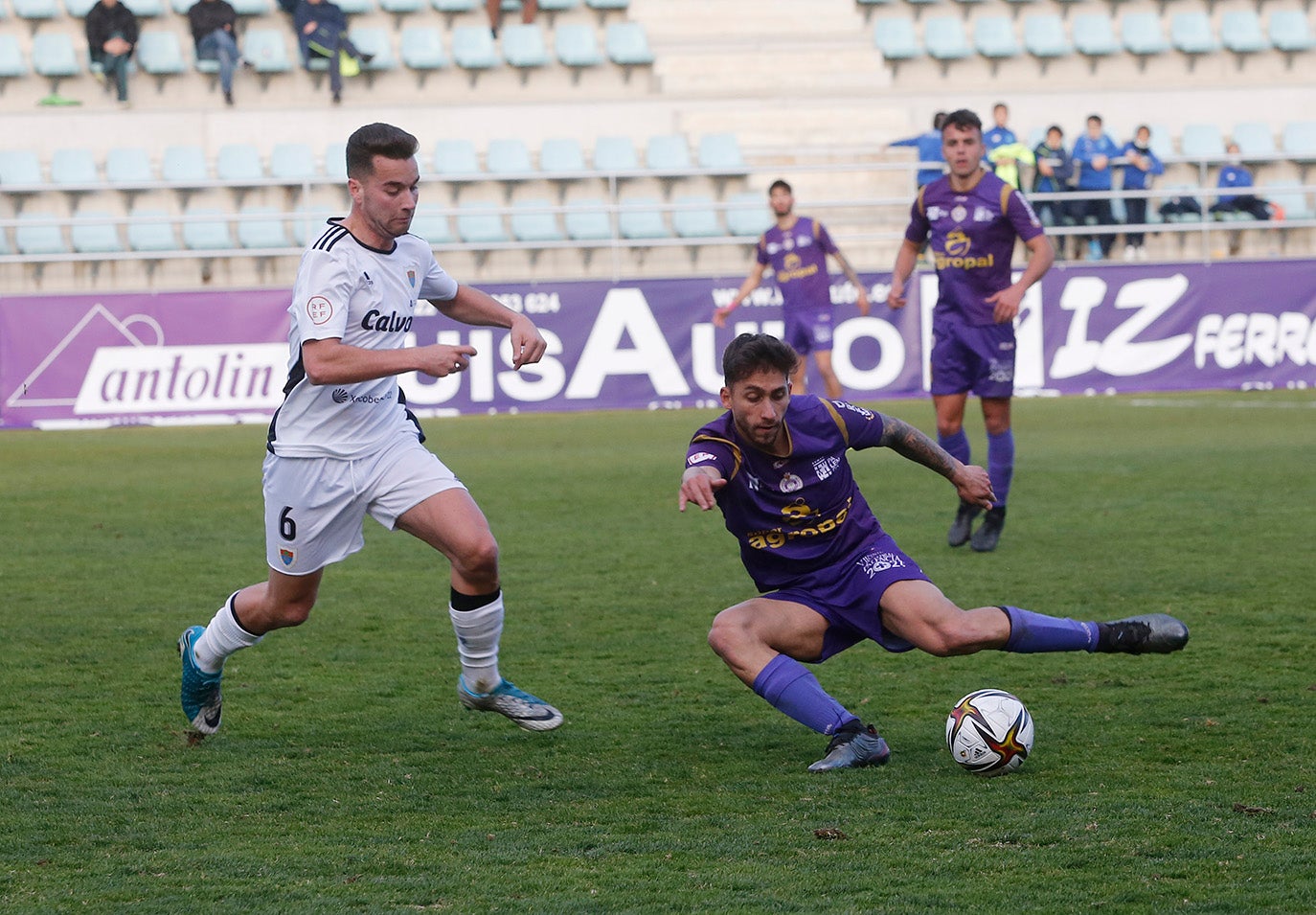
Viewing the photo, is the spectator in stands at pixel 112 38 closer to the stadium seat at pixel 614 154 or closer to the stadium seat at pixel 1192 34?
the stadium seat at pixel 614 154

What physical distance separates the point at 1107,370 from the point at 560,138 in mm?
7868

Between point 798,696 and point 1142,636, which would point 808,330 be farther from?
point 798,696

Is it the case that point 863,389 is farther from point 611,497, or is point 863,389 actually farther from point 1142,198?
point 611,497

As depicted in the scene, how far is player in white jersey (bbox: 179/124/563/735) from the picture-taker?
15.9ft

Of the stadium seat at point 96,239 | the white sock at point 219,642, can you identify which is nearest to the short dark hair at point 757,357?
the white sock at point 219,642

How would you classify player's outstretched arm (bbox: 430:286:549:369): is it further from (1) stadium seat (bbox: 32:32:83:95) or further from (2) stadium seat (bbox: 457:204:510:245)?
(1) stadium seat (bbox: 32:32:83:95)

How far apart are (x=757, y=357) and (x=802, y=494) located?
55 cm

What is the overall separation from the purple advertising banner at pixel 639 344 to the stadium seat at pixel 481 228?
3.35 meters

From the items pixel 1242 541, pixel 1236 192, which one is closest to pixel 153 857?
pixel 1242 541

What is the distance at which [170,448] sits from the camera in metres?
15.4

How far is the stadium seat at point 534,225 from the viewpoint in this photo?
68.5 feet

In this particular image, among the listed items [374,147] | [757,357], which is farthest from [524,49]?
[757,357]

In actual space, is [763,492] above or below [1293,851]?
above

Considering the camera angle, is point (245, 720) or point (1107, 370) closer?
point (245, 720)
